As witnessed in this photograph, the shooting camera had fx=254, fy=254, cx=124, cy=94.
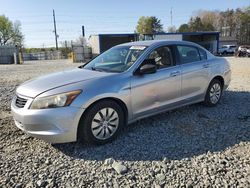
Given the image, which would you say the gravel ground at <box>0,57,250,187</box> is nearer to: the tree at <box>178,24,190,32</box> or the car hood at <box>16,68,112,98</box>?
the car hood at <box>16,68,112,98</box>

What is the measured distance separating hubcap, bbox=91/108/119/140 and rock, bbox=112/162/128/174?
622 millimetres

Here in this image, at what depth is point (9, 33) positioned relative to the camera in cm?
7769

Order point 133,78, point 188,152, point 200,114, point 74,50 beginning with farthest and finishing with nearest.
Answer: point 74,50
point 200,114
point 133,78
point 188,152

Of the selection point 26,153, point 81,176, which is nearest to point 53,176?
point 81,176

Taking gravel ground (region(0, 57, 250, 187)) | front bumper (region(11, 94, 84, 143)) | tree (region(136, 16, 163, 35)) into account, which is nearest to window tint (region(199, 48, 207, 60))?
gravel ground (region(0, 57, 250, 187))

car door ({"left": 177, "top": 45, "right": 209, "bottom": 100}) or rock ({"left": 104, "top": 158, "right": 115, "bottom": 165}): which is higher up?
car door ({"left": 177, "top": 45, "right": 209, "bottom": 100})

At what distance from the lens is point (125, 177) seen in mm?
3068

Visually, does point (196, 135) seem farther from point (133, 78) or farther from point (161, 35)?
point (161, 35)

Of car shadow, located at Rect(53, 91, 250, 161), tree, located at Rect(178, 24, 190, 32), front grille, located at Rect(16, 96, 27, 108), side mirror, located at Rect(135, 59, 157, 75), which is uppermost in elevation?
tree, located at Rect(178, 24, 190, 32)

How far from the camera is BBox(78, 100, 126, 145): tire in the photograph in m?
3.68

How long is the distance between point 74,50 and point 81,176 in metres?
33.5

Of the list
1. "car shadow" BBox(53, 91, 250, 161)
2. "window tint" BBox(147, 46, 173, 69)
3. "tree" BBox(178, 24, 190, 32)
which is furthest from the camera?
"tree" BBox(178, 24, 190, 32)

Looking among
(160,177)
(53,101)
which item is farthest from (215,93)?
(53,101)

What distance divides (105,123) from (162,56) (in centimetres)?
176
